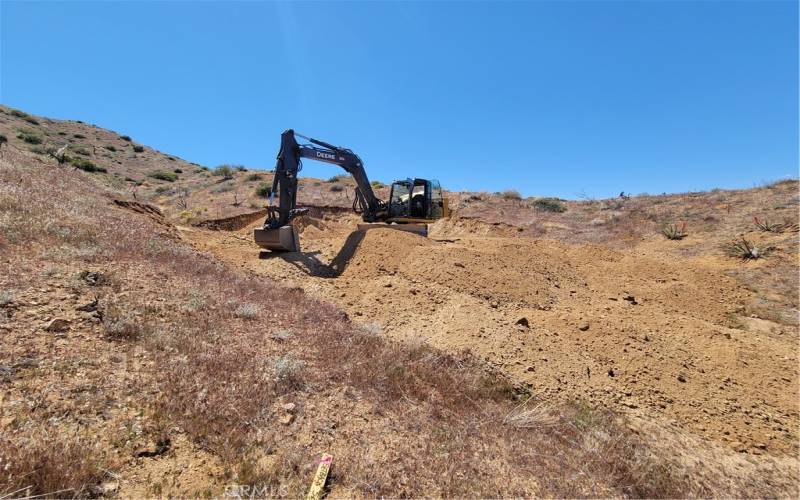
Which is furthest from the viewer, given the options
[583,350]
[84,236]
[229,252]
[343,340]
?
[229,252]

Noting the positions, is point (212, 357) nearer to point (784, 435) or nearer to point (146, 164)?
point (784, 435)

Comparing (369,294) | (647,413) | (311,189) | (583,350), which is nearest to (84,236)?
(369,294)

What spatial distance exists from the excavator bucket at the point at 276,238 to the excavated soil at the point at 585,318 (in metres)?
0.40

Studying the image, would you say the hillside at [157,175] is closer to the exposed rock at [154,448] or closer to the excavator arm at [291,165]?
the excavator arm at [291,165]

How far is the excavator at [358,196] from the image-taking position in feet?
37.3

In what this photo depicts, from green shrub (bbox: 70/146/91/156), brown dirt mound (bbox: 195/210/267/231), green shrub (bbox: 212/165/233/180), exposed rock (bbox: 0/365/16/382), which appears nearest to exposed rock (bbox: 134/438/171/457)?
exposed rock (bbox: 0/365/16/382)

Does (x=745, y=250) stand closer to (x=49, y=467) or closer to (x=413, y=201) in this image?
(x=413, y=201)

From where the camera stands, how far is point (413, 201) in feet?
46.2

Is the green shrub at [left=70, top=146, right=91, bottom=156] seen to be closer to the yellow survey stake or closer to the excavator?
the excavator

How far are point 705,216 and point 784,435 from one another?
1381cm

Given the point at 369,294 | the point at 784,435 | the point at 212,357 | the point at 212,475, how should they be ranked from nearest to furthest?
the point at 212,475 < the point at 212,357 < the point at 784,435 < the point at 369,294

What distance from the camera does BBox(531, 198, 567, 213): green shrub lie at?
2150 cm

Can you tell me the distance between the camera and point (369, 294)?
28.2 ft

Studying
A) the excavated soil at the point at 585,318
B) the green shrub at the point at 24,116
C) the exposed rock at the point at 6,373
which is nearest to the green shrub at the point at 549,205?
the excavated soil at the point at 585,318
